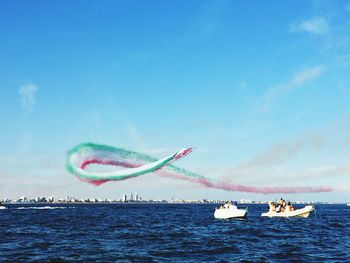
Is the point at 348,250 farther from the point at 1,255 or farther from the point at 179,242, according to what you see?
the point at 1,255

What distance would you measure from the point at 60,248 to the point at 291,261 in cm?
1867

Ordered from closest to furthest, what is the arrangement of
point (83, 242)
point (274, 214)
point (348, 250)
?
point (348, 250)
point (83, 242)
point (274, 214)

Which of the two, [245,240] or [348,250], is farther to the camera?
[245,240]

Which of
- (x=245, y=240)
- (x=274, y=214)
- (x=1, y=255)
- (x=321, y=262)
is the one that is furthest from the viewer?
(x=274, y=214)

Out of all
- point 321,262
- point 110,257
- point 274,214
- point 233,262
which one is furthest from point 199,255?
point 274,214

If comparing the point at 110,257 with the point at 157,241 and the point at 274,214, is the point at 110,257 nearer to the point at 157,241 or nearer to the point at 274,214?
the point at 157,241

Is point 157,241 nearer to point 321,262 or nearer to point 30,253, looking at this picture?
point 30,253

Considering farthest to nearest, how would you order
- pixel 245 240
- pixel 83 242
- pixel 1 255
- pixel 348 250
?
pixel 245 240 < pixel 83 242 < pixel 348 250 < pixel 1 255

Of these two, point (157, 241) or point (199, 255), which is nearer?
point (199, 255)

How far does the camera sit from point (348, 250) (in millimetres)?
35656

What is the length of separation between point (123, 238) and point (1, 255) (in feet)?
48.4

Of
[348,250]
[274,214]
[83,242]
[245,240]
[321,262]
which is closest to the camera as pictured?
[321,262]

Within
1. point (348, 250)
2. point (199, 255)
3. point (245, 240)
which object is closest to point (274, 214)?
point (245, 240)

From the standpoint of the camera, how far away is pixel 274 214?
9388cm
